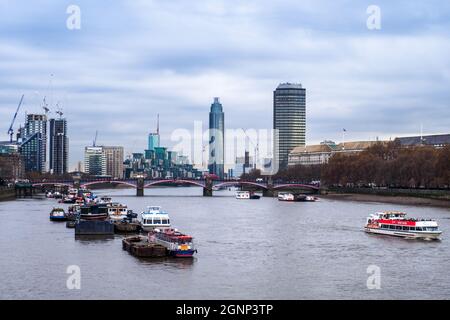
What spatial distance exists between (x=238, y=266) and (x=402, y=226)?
21407mm

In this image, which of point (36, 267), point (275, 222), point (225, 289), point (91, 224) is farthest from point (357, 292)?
point (275, 222)

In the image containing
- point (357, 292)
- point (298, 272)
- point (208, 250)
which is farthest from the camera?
point (208, 250)

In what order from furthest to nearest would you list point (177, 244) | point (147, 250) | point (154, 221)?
point (154, 221)
point (147, 250)
point (177, 244)

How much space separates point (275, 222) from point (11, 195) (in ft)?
252

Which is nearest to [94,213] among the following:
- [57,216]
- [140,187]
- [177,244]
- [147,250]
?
[57,216]

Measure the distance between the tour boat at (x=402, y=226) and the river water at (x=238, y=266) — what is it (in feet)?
3.71

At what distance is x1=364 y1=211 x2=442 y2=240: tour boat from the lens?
56.8 m

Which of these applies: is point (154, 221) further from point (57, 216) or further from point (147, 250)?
point (57, 216)

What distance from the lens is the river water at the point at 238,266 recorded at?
34688mm

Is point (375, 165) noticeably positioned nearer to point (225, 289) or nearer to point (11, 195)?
point (11, 195)

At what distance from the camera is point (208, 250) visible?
48.7 meters

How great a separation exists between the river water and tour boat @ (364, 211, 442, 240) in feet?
3.71

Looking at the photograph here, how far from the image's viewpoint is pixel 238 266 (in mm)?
42000
